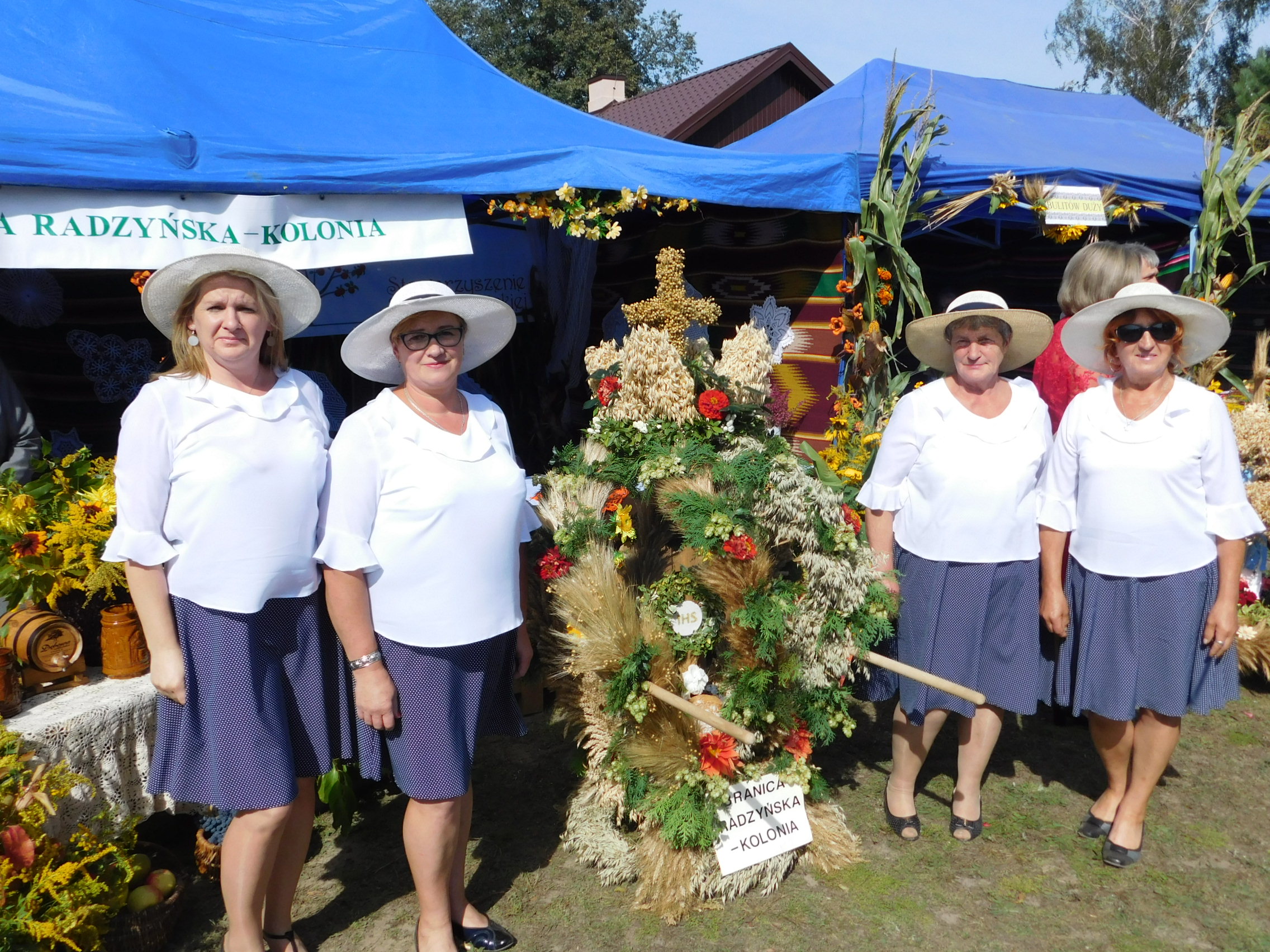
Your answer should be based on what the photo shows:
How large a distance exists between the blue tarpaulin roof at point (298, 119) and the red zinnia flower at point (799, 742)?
2.23m

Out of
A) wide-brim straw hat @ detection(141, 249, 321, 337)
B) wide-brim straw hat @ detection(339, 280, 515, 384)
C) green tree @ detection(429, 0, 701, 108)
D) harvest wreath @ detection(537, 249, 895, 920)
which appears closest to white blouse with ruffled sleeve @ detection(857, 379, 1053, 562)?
harvest wreath @ detection(537, 249, 895, 920)

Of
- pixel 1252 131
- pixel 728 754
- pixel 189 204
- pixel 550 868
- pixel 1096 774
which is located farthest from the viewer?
pixel 1252 131

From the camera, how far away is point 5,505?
2.73 m

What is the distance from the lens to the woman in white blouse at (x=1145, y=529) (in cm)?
260

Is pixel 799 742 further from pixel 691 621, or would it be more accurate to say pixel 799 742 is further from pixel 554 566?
pixel 554 566

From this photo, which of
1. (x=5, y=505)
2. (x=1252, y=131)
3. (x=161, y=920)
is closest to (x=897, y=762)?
(x=161, y=920)

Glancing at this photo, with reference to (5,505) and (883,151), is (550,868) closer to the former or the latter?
(5,505)

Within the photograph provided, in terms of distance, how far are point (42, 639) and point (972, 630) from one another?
2551mm

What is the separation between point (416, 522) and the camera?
210cm

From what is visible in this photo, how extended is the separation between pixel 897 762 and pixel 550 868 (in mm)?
1118

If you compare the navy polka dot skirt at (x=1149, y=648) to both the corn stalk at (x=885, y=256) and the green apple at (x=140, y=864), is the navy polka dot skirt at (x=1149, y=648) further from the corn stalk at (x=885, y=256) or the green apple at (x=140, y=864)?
the green apple at (x=140, y=864)

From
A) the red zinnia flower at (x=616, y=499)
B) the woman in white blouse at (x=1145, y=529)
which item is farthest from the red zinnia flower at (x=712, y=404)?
the woman in white blouse at (x=1145, y=529)

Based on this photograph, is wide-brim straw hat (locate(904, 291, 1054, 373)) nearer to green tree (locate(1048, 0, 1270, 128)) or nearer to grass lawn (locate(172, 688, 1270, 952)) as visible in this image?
grass lawn (locate(172, 688, 1270, 952))

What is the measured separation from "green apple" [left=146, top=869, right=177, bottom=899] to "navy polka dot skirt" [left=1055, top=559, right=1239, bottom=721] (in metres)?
2.54
